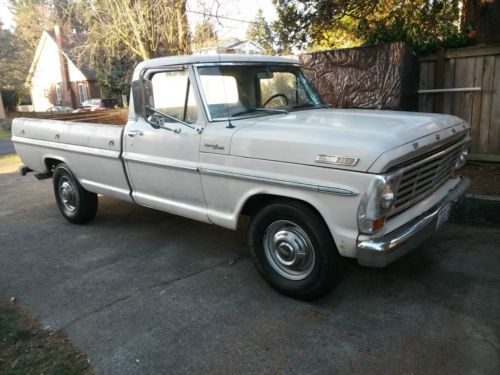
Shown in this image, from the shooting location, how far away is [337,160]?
3004mm

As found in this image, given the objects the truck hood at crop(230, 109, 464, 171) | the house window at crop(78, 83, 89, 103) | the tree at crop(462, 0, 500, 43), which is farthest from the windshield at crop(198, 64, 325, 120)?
the house window at crop(78, 83, 89, 103)

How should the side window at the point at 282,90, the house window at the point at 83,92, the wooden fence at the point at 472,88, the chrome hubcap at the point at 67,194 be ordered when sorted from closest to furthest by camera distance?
the side window at the point at 282,90
the chrome hubcap at the point at 67,194
the wooden fence at the point at 472,88
the house window at the point at 83,92

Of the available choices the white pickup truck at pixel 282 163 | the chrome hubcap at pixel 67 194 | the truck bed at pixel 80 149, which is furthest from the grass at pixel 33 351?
the chrome hubcap at pixel 67 194

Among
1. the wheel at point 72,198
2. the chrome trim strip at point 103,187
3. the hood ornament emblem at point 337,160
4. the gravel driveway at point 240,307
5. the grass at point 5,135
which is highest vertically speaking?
Answer: the hood ornament emblem at point 337,160

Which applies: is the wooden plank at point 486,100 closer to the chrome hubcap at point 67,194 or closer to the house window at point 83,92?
the chrome hubcap at point 67,194

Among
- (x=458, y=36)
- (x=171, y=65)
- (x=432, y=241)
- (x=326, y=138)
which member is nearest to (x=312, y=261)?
(x=326, y=138)

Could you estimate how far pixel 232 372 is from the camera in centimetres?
280

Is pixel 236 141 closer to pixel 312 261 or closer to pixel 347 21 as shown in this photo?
pixel 312 261

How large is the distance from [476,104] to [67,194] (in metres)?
6.02

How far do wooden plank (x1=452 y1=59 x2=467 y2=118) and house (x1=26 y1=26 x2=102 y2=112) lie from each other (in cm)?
3520

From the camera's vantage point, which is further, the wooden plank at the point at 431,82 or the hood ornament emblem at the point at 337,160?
the wooden plank at the point at 431,82

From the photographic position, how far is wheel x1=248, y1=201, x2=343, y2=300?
3.28 metres

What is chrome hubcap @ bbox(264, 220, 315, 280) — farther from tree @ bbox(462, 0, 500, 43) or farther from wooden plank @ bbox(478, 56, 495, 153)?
tree @ bbox(462, 0, 500, 43)

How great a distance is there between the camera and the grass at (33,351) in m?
2.87
